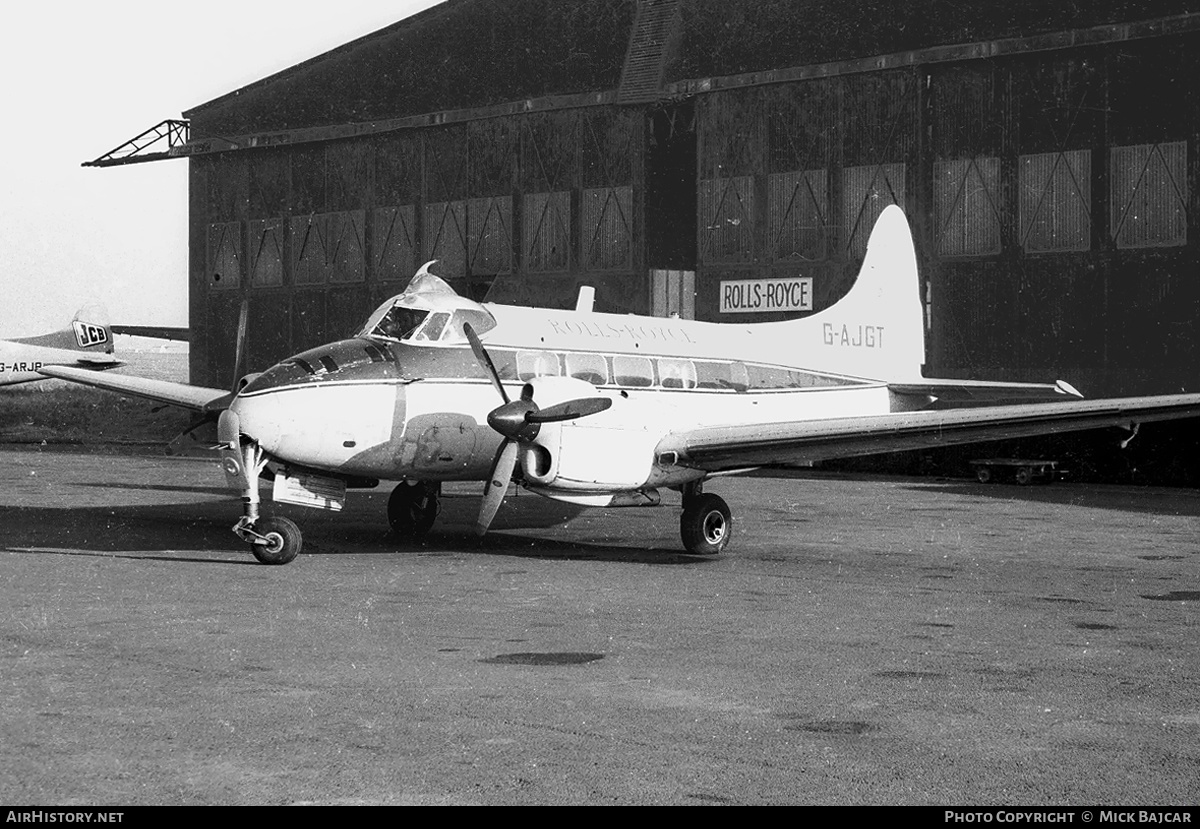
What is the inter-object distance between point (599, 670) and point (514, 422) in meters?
6.97

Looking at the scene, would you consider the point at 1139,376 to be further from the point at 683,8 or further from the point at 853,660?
the point at 853,660

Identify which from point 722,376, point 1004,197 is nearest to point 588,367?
point 722,376

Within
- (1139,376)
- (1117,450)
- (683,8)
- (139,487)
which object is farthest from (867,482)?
(683,8)

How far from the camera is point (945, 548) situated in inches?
794

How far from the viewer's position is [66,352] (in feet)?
202

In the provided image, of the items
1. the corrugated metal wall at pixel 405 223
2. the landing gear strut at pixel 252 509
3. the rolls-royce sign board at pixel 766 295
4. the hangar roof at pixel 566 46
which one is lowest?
the landing gear strut at pixel 252 509

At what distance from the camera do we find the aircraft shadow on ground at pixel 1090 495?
26.8 m

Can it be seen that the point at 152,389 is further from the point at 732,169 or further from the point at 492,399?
the point at 732,169

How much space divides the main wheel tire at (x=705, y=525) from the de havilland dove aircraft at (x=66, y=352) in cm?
4264

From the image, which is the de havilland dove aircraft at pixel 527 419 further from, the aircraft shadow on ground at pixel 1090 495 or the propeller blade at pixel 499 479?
the aircraft shadow on ground at pixel 1090 495

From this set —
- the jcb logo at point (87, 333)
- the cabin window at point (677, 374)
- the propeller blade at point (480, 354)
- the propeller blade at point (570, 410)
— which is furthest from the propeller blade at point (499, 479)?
the jcb logo at point (87, 333)

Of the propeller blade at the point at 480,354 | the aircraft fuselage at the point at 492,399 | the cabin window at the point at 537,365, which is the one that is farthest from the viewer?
the cabin window at the point at 537,365

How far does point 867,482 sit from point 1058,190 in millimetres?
11155

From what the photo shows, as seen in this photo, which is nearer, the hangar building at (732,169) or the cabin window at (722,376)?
the cabin window at (722,376)
